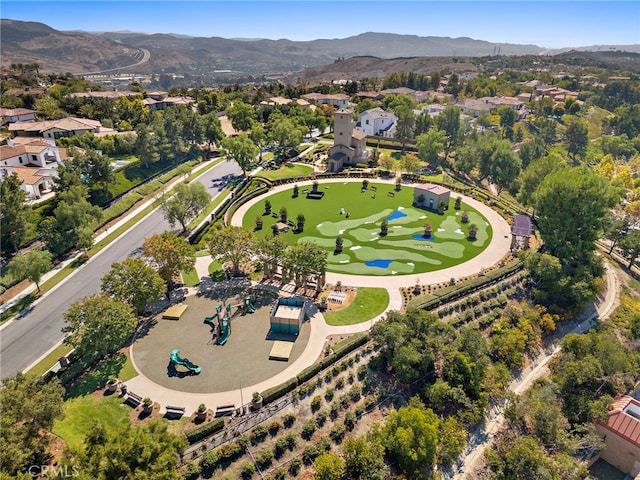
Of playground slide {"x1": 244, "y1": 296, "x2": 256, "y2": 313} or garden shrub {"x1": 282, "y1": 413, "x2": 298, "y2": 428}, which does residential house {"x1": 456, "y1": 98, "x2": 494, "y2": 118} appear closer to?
playground slide {"x1": 244, "y1": 296, "x2": 256, "y2": 313}

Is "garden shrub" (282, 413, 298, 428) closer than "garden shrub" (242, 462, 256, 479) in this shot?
No

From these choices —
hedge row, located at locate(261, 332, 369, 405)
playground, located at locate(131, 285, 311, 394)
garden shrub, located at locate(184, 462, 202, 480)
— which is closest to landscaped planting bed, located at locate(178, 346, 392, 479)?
garden shrub, located at locate(184, 462, 202, 480)

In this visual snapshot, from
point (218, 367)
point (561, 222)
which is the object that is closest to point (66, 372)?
point (218, 367)

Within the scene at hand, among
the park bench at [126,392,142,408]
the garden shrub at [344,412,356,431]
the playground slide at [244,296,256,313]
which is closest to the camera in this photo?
the garden shrub at [344,412,356,431]

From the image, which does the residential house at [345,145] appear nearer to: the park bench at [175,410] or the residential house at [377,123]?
the residential house at [377,123]

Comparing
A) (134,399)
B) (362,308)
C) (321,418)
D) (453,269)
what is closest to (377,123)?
(453,269)

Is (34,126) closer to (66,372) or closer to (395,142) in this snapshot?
(66,372)

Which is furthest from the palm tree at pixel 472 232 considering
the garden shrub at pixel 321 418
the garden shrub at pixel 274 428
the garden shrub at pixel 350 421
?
the garden shrub at pixel 274 428
